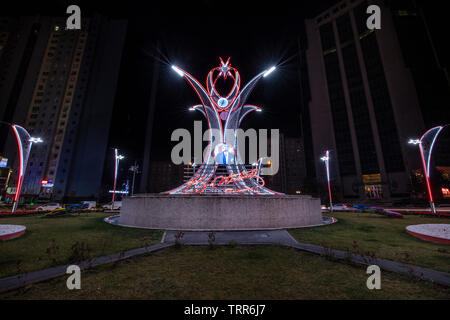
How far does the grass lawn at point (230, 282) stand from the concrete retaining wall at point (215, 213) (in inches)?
240

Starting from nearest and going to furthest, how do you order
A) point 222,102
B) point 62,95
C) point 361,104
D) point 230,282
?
point 230,282 → point 222,102 → point 361,104 → point 62,95

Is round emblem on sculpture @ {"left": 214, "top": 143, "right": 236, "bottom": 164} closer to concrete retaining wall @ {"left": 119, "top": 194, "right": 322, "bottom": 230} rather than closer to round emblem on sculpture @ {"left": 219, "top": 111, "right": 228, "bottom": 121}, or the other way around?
round emblem on sculpture @ {"left": 219, "top": 111, "right": 228, "bottom": 121}

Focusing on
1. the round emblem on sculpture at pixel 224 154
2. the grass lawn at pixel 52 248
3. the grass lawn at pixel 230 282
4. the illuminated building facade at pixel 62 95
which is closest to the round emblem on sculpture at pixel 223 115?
the round emblem on sculpture at pixel 224 154

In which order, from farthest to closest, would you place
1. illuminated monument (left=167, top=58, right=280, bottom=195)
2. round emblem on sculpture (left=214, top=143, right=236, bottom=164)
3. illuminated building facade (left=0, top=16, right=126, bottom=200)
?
illuminated building facade (left=0, top=16, right=126, bottom=200), round emblem on sculpture (left=214, top=143, right=236, bottom=164), illuminated monument (left=167, top=58, right=280, bottom=195)

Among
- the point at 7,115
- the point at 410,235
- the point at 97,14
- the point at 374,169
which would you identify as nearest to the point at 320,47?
the point at 374,169

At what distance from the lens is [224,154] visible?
19.8 metres

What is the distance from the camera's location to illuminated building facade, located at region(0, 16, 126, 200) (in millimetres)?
64438

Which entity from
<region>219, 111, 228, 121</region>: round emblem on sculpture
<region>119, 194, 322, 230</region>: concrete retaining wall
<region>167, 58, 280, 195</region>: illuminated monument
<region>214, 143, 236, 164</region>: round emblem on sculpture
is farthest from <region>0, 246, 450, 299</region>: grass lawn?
<region>219, 111, 228, 121</region>: round emblem on sculpture

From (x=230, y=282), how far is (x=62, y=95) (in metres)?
94.7

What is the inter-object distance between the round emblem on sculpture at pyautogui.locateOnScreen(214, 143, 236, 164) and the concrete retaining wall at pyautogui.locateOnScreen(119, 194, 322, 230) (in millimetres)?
6522

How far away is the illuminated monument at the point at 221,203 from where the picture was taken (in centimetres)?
1340

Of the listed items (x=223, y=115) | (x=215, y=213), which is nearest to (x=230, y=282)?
(x=215, y=213)

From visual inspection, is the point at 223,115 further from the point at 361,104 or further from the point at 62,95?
the point at 62,95
